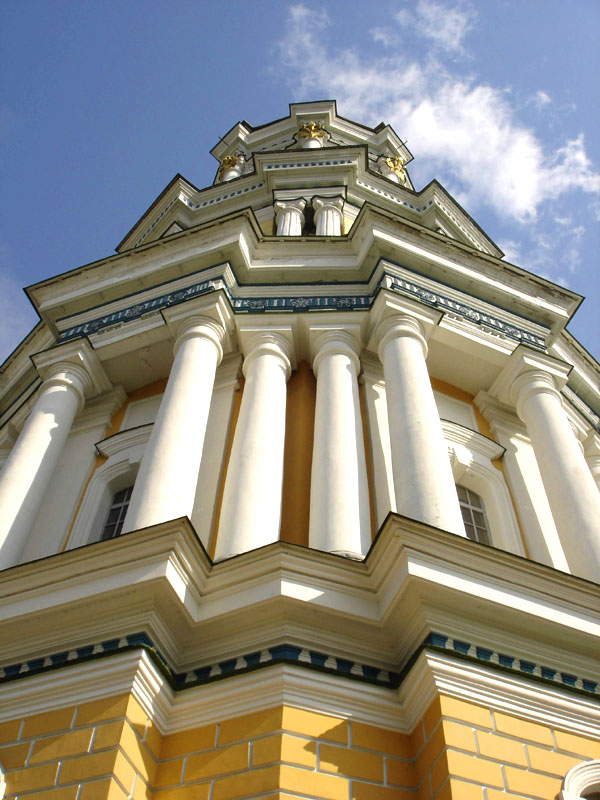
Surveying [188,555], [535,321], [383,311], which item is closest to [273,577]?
[188,555]

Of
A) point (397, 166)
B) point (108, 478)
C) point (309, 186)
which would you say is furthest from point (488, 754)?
point (397, 166)

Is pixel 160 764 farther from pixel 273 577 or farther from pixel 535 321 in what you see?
pixel 535 321

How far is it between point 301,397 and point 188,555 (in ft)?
16.5

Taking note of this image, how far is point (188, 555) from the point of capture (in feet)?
25.9

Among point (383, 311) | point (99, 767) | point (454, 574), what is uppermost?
point (383, 311)

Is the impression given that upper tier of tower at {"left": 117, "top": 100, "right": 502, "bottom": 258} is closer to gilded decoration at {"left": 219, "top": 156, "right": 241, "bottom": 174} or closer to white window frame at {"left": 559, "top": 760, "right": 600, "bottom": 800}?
gilded decoration at {"left": 219, "top": 156, "right": 241, "bottom": 174}

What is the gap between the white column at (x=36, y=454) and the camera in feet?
33.5

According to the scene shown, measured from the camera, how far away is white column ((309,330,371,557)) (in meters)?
9.30

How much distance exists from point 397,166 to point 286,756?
825 inches

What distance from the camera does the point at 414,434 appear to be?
33.0 ft

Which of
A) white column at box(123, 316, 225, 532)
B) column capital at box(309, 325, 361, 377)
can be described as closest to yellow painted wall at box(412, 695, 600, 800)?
white column at box(123, 316, 225, 532)

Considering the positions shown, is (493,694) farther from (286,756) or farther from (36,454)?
(36,454)

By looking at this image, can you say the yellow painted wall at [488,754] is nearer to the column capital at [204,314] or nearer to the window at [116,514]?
the window at [116,514]

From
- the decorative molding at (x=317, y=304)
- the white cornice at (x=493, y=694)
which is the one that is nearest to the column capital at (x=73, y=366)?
the decorative molding at (x=317, y=304)
